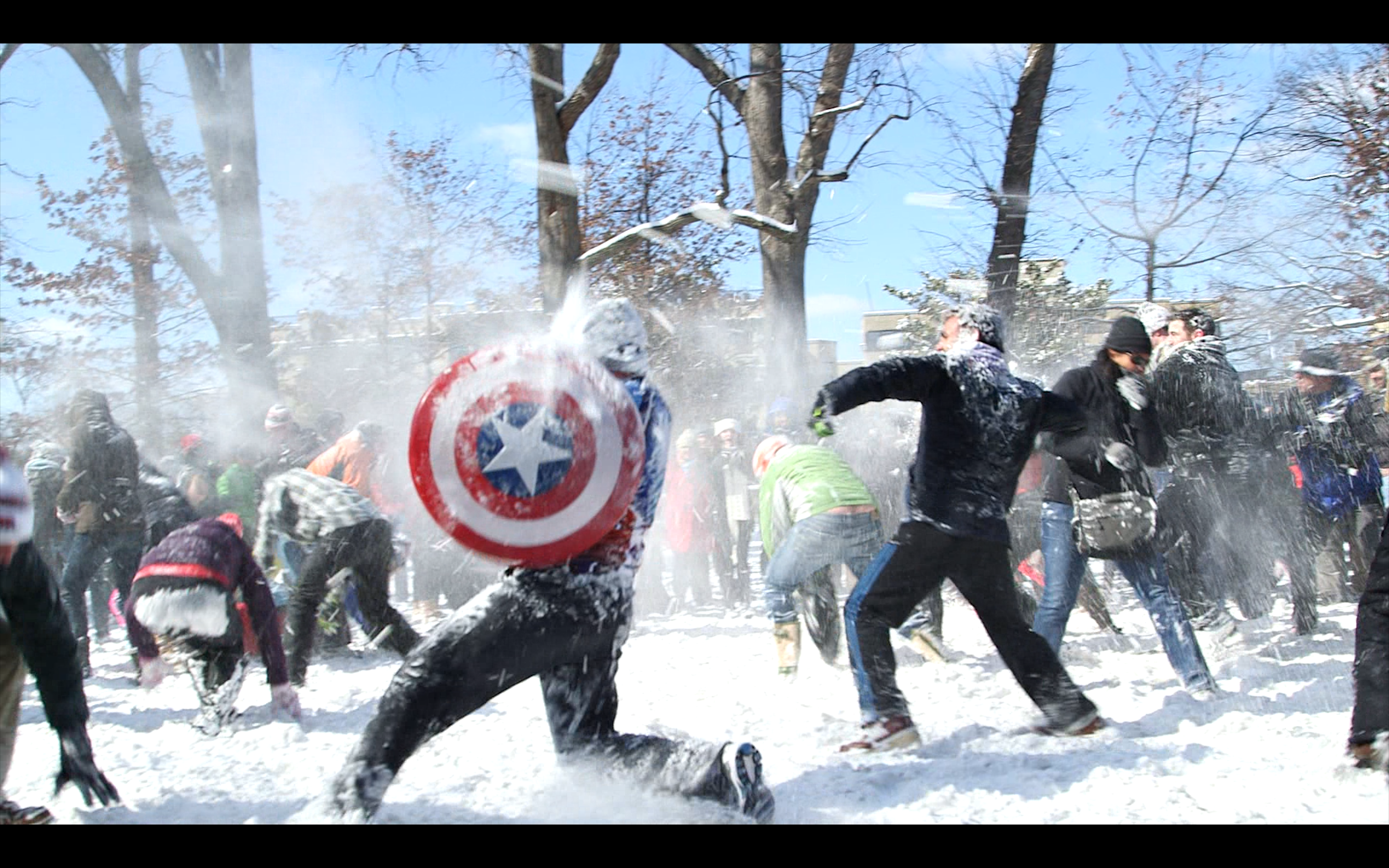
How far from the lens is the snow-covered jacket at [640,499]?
9.41 feet

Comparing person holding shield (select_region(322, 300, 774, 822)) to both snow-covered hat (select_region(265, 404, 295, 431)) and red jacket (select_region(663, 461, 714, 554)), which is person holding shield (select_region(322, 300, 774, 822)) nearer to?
snow-covered hat (select_region(265, 404, 295, 431))

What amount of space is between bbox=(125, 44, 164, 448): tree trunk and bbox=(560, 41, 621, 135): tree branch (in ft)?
16.7

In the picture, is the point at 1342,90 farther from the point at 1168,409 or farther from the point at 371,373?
the point at 371,373

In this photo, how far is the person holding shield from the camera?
2.70 m

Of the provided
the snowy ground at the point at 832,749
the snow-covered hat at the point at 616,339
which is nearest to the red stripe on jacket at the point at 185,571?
the snowy ground at the point at 832,749

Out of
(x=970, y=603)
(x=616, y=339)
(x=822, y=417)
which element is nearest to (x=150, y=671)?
(x=616, y=339)

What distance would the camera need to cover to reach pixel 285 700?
4.42 m

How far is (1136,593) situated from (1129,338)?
101cm

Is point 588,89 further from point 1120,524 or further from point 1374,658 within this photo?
point 1374,658

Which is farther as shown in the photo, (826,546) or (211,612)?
(826,546)

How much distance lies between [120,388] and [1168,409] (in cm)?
925

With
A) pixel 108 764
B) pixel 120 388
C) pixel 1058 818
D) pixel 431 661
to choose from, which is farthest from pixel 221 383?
pixel 1058 818

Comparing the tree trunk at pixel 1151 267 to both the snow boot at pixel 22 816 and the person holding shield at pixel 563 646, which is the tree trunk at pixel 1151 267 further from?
Result: the snow boot at pixel 22 816

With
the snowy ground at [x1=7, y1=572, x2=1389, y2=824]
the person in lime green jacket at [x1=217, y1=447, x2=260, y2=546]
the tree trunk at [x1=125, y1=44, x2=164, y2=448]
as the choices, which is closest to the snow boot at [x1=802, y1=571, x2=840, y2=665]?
Answer: the snowy ground at [x1=7, y1=572, x2=1389, y2=824]
